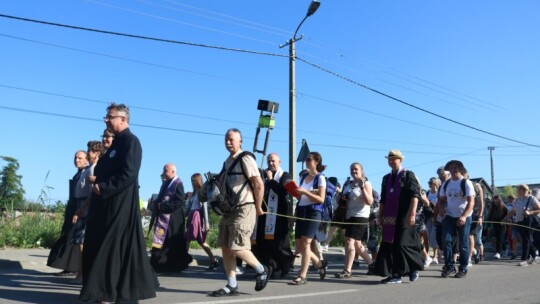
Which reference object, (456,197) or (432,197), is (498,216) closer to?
(432,197)

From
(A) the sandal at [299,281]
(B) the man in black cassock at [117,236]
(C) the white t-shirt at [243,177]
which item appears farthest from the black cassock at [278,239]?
(B) the man in black cassock at [117,236]

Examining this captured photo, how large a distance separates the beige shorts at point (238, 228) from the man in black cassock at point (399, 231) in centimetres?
256

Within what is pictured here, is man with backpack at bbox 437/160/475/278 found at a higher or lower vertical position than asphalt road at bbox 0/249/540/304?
higher

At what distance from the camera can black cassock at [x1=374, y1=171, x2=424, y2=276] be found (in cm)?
802

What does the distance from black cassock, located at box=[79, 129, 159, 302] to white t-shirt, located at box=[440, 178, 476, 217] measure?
18.3 ft

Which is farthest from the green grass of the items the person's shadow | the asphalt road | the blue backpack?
the blue backpack

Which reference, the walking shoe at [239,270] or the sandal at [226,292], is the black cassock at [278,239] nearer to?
the walking shoe at [239,270]

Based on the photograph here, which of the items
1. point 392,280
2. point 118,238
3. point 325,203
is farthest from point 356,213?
point 118,238

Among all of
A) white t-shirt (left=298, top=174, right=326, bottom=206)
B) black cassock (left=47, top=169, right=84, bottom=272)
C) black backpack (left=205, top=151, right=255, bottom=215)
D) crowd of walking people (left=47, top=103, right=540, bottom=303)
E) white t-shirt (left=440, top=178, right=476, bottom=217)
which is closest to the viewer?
crowd of walking people (left=47, top=103, right=540, bottom=303)

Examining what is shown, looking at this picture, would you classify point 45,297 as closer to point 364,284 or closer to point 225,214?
point 225,214

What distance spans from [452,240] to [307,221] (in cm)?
285

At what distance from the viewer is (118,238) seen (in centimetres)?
546

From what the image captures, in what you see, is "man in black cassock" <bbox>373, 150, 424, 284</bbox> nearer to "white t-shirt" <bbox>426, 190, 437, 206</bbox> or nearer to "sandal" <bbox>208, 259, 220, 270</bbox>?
"sandal" <bbox>208, 259, 220, 270</bbox>

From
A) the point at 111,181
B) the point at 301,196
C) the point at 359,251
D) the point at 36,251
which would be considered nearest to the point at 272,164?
the point at 301,196
